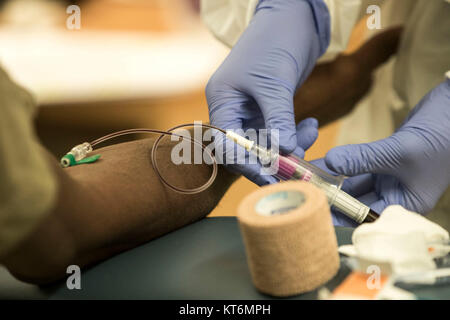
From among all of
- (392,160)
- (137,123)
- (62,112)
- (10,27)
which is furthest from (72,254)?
(10,27)

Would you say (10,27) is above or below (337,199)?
above

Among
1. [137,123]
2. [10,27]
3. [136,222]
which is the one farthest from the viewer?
[10,27]

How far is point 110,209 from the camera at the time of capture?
0.64m

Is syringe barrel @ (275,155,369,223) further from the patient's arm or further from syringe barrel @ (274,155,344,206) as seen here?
the patient's arm

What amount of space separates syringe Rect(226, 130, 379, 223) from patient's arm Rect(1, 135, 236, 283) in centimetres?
12

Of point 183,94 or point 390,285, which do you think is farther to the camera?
point 183,94

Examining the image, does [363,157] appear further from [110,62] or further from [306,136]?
[110,62]

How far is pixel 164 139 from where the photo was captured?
0.82 meters

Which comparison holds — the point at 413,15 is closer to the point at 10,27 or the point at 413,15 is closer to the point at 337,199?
the point at 337,199

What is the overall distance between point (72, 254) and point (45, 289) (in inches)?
3.1

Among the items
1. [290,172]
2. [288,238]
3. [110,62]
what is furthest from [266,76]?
[110,62]

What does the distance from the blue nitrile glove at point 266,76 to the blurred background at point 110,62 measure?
0.39m

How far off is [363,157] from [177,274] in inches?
15.8

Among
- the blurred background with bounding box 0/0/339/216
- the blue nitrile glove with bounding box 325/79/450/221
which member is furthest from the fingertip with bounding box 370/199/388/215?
the blurred background with bounding box 0/0/339/216
